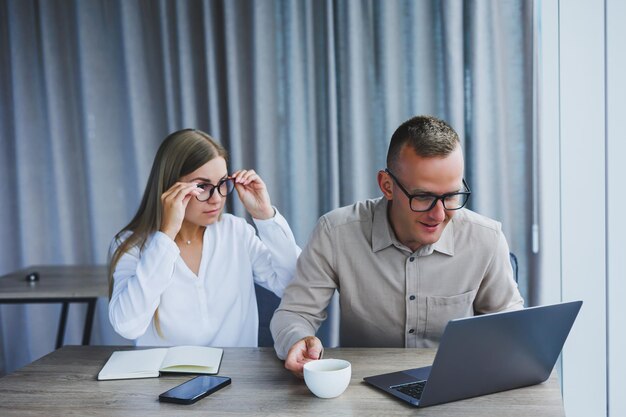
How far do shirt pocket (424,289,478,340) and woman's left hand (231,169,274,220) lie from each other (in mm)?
625

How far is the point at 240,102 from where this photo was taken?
10.9ft

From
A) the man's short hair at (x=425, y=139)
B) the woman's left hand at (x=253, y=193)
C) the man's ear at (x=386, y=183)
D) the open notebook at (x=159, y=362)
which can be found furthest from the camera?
the woman's left hand at (x=253, y=193)

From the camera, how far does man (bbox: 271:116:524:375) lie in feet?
5.63

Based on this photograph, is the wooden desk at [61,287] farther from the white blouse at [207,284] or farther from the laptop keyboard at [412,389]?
the laptop keyboard at [412,389]

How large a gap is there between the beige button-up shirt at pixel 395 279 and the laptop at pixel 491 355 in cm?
41

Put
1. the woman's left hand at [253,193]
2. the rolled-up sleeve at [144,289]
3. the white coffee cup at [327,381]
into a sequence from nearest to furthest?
1. the white coffee cup at [327,381]
2. the rolled-up sleeve at [144,289]
3. the woman's left hand at [253,193]

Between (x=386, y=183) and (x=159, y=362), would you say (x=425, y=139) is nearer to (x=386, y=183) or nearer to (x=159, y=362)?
(x=386, y=183)

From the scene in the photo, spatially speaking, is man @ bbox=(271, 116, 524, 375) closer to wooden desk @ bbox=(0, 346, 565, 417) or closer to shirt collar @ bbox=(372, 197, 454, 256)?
shirt collar @ bbox=(372, 197, 454, 256)

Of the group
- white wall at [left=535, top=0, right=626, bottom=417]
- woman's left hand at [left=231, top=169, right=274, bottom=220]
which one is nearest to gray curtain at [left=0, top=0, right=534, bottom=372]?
white wall at [left=535, top=0, right=626, bottom=417]

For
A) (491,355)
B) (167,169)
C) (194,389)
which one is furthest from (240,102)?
(491,355)

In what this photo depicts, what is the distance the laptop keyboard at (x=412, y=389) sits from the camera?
1.28 m

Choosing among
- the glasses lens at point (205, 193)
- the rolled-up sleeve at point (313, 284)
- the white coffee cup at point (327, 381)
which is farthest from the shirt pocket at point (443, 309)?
the glasses lens at point (205, 193)

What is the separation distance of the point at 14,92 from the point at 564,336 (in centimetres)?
310

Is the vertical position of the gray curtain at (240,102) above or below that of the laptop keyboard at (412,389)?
above
